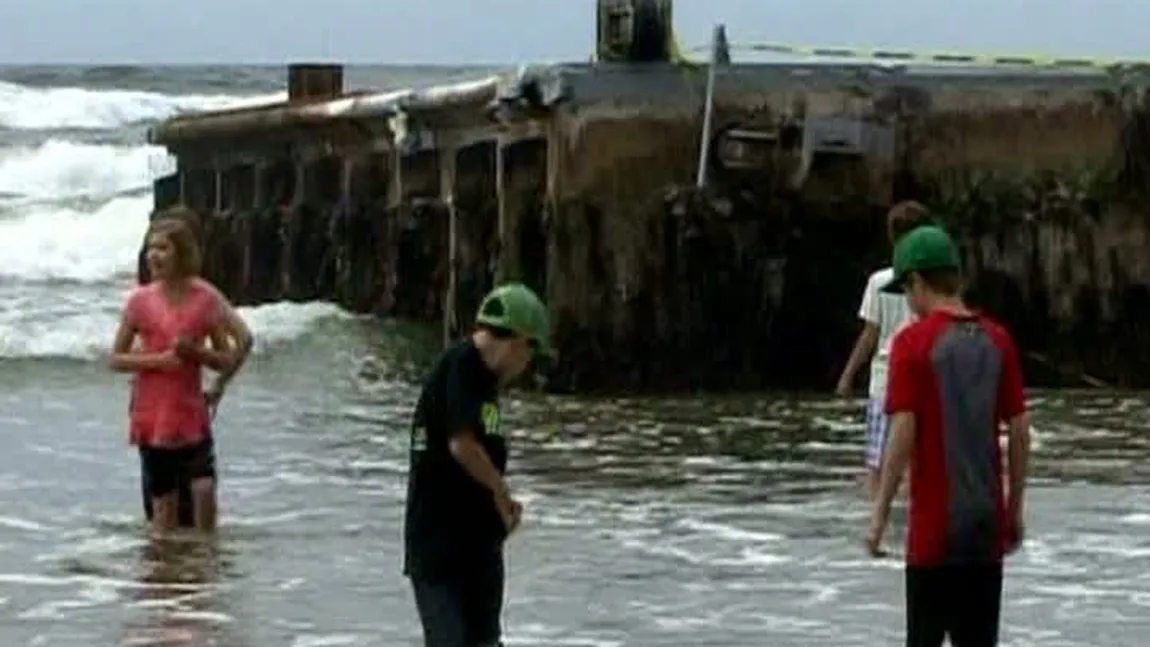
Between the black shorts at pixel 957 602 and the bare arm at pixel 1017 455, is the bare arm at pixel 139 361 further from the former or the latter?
the bare arm at pixel 1017 455

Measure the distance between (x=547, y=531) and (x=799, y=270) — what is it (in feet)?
24.2

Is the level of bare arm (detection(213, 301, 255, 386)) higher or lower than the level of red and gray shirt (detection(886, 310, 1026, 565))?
lower

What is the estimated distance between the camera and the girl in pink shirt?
1192cm

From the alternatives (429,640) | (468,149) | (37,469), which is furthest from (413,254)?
(429,640)

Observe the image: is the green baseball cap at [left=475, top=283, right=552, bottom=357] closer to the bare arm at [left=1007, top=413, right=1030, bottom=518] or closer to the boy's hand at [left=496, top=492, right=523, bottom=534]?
the boy's hand at [left=496, top=492, right=523, bottom=534]

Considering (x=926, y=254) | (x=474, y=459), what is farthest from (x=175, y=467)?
(x=926, y=254)

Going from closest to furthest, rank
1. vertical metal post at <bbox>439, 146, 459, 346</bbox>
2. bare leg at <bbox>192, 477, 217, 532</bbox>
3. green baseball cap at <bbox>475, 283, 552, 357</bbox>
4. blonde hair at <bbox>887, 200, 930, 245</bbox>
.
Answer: green baseball cap at <bbox>475, 283, 552, 357</bbox>, blonde hair at <bbox>887, 200, 930, 245</bbox>, bare leg at <bbox>192, 477, 217, 532</bbox>, vertical metal post at <bbox>439, 146, 459, 346</bbox>

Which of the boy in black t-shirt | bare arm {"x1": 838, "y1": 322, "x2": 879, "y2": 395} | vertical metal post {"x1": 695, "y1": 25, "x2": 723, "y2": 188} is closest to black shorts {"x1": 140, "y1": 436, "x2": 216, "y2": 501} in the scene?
bare arm {"x1": 838, "y1": 322, "x2": 879, "y2": 395}

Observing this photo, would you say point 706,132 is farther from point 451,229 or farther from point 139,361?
point 139,361

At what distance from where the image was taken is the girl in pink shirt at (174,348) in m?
11.9

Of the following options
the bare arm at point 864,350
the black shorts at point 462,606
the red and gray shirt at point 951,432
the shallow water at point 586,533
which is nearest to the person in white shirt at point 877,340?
the bare arm at point 864,350

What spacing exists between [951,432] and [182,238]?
15.9 feet

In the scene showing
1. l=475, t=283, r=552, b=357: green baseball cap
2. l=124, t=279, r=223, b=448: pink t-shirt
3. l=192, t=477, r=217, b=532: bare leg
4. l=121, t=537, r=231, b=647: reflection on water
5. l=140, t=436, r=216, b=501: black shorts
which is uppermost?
l=475, t=283, r=552, b=357: green baseball cap

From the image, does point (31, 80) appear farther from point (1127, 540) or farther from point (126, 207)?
point (1127, 540)
